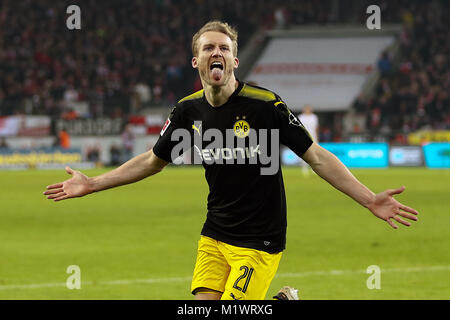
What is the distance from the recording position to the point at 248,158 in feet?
18.3

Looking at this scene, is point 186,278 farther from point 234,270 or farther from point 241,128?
point 241,128

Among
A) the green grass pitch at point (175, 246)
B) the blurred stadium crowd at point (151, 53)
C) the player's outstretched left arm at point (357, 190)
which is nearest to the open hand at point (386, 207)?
the player's outstretched left arm at point (357, 190)

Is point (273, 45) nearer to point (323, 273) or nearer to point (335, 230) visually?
point (335, 230)

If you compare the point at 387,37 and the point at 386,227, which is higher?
the point at 387,37

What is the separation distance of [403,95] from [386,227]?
1043 inches

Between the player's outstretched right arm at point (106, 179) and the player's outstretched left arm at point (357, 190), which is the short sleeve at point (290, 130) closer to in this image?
the player's outstretched left arm at point (357, 190)

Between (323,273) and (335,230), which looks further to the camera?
(335,230)

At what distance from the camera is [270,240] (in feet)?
18.4

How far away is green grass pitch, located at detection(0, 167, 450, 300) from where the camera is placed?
959 cm

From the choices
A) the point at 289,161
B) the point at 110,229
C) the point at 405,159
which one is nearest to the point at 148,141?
the point at 289,161

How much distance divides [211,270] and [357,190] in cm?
107

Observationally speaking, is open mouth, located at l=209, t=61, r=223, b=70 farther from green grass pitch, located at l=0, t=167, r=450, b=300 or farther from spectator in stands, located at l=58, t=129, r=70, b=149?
spectator in stands, located at l=58, t=129, r=70, b=149

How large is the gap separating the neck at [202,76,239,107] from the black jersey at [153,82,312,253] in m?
0.03

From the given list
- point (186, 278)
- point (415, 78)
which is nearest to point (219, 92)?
point (186, 278)
